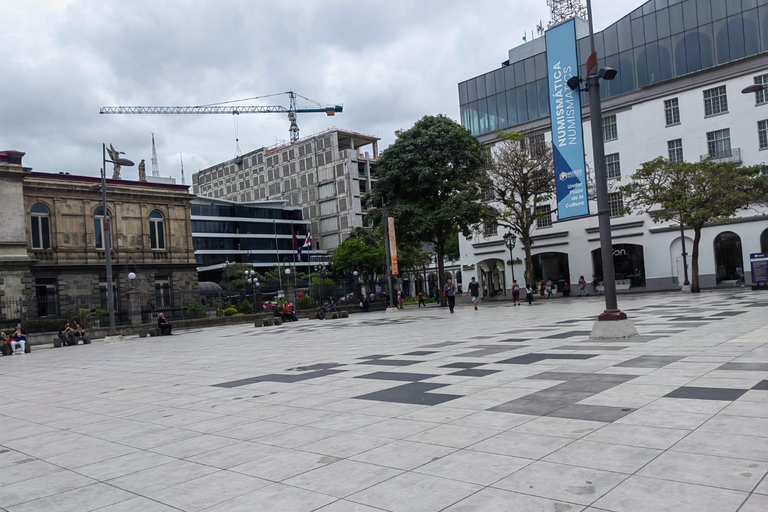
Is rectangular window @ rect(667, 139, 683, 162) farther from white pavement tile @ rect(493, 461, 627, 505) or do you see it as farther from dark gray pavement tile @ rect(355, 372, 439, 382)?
white pavement tile @ rect(493, 461, 627, 505)

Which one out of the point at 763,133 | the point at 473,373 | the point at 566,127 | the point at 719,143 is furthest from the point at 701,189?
the point at 473,373

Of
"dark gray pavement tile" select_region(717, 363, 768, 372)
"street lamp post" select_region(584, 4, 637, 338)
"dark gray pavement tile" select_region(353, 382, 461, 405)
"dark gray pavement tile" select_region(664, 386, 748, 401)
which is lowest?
"dark gray pavement tile" select_region(717, 363, 768, 372)

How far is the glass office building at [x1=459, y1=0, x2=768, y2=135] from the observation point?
39500 mm

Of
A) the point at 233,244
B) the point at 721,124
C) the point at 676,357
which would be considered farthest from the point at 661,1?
the point at 233,244

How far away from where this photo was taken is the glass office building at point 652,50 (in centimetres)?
3950

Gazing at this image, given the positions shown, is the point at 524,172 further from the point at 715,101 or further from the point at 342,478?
the point at 342,478

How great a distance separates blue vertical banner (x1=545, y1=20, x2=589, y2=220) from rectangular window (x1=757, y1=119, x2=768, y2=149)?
99.4 ft

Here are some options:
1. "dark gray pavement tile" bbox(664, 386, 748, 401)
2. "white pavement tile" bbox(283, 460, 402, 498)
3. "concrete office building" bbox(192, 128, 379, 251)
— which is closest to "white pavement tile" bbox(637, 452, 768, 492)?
"white pavement tile" bbox(283, 460, 402, 498)

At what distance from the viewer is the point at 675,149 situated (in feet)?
140

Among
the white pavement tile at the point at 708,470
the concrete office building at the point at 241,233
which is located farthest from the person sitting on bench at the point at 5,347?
the concrete office building at the point at 241,233

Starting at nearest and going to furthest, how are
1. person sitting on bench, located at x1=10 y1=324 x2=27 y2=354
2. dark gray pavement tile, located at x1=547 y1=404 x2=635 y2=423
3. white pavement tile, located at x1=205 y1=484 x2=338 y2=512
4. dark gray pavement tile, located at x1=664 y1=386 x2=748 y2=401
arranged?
white pavement tile, located at x1=205 y1=484 x2=338 y2=512
dark gray pavement tile, located at x1=547 y1=404 x2=635 y2=423
dark gray pavement tile, located at x1=664 y1=386 x2=748 y2=401
person sitting on bench, located at x1=10 y1=324 x2=27 y2=354

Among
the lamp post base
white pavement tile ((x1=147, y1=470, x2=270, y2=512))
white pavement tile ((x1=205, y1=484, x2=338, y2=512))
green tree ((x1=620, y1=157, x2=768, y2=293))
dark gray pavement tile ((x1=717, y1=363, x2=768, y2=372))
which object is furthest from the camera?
green tree ((x1=620, y1=157, x2=768, y2=293))

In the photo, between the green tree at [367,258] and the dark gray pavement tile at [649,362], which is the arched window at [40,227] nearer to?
the green tree at [367,258]

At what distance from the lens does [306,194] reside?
10475 centimetres
